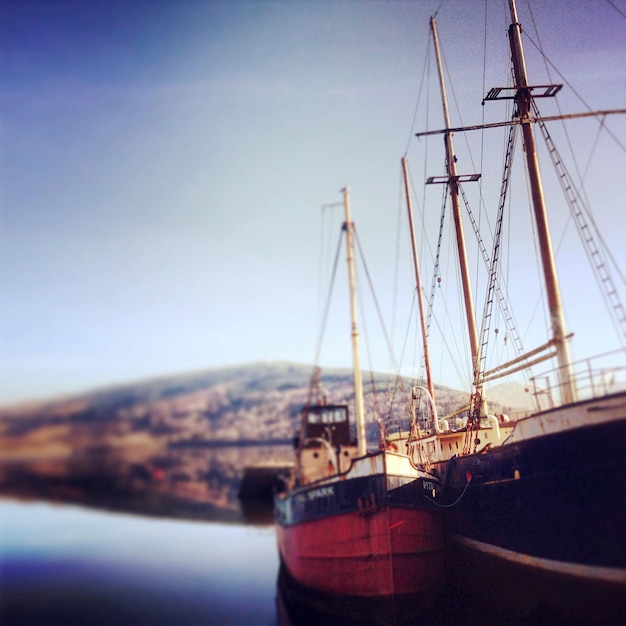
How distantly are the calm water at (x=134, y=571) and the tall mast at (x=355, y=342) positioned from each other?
7.79 m

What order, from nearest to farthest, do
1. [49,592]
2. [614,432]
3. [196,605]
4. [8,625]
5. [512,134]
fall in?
[614,432] → [512,134] → [8,625] → [196,605] → [49,592]

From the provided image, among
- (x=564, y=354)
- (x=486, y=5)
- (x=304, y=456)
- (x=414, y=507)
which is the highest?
(x=486, y=5)

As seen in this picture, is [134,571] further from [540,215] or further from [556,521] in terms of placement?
[540,215]

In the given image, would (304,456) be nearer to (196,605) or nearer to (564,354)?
(196,605)

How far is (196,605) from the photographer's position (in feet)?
61.6

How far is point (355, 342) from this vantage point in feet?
62.8

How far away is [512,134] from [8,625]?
2574 cm

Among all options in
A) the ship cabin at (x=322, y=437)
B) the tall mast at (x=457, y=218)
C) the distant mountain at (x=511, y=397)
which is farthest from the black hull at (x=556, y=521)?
the ship cabin at (x=322, y=437)

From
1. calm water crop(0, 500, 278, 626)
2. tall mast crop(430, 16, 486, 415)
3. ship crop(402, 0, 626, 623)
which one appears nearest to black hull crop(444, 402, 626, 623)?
ship crop(402, 0, 626, 623)

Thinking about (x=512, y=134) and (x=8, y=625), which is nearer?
(x=512, y=134)

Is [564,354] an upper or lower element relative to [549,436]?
upper

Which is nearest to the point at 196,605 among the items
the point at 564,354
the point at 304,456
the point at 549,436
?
the point at 304,456

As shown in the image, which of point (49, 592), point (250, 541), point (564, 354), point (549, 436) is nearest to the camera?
point (549, 436)

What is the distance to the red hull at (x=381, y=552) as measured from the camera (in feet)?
41.9
